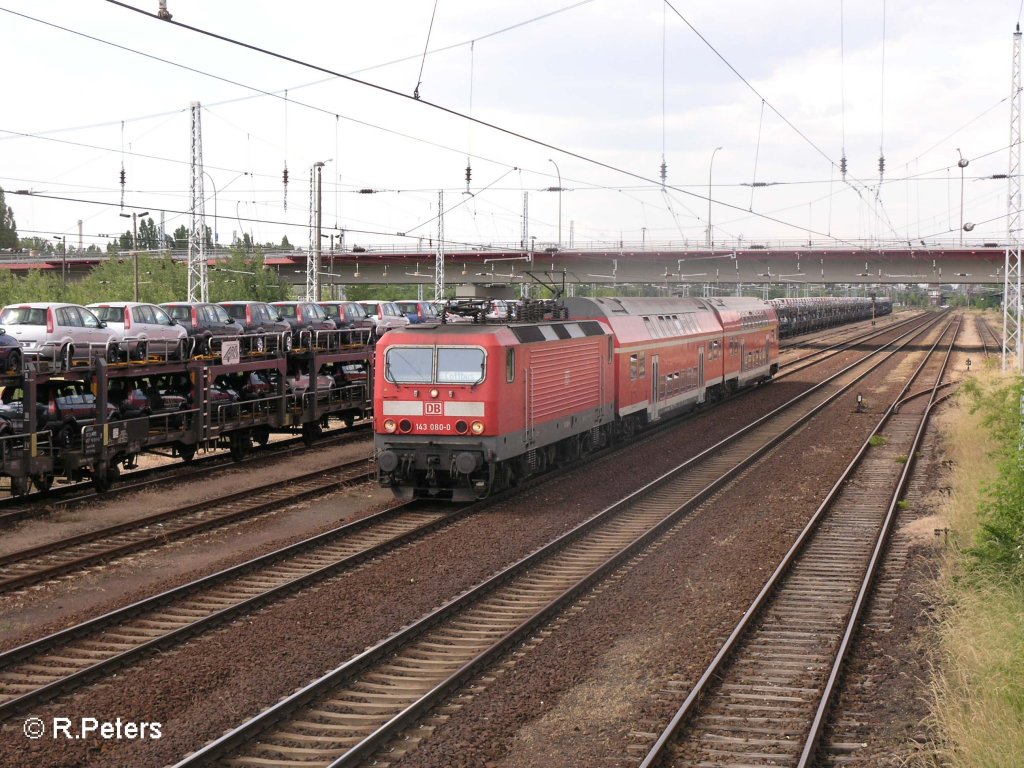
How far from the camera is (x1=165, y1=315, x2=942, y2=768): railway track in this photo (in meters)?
8.46

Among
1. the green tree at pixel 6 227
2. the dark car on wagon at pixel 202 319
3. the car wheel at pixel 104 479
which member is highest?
the green tree at pixel 6 227

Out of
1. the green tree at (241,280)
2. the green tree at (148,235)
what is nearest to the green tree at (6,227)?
the green tree at (148,235)

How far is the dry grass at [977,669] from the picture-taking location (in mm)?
7844

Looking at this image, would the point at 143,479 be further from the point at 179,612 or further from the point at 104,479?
the point at 179,612

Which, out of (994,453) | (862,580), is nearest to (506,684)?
(862,580)

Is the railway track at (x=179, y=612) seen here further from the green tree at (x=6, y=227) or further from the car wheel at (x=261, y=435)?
the green tree at (x=6, y=227)

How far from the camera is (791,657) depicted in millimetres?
10852

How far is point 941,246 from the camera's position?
6750 cm

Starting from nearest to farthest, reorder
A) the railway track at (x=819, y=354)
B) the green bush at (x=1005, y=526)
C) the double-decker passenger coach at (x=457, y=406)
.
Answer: the green bush at (x=1005, y=526), the double-decker passenger coach at (x=457, y=406), the railway track at (x=819, y=354)

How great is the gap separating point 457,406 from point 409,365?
1.16 metres

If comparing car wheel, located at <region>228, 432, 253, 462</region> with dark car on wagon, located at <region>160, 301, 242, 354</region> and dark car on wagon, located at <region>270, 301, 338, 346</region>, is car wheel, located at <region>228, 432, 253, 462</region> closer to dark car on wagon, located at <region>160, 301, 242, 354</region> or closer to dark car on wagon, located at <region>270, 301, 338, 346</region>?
dark car on wagon, located at <region>160, 301, 242, 354</region>

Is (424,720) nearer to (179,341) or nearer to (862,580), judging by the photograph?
(862,580)

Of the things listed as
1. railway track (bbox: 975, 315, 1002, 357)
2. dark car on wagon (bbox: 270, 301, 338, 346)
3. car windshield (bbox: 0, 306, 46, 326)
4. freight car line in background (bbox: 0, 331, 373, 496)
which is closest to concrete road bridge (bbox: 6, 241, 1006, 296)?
railway track (bbox: 975, 315, 1002, 357)

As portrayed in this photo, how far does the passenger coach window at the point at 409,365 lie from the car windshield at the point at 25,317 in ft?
28.9
